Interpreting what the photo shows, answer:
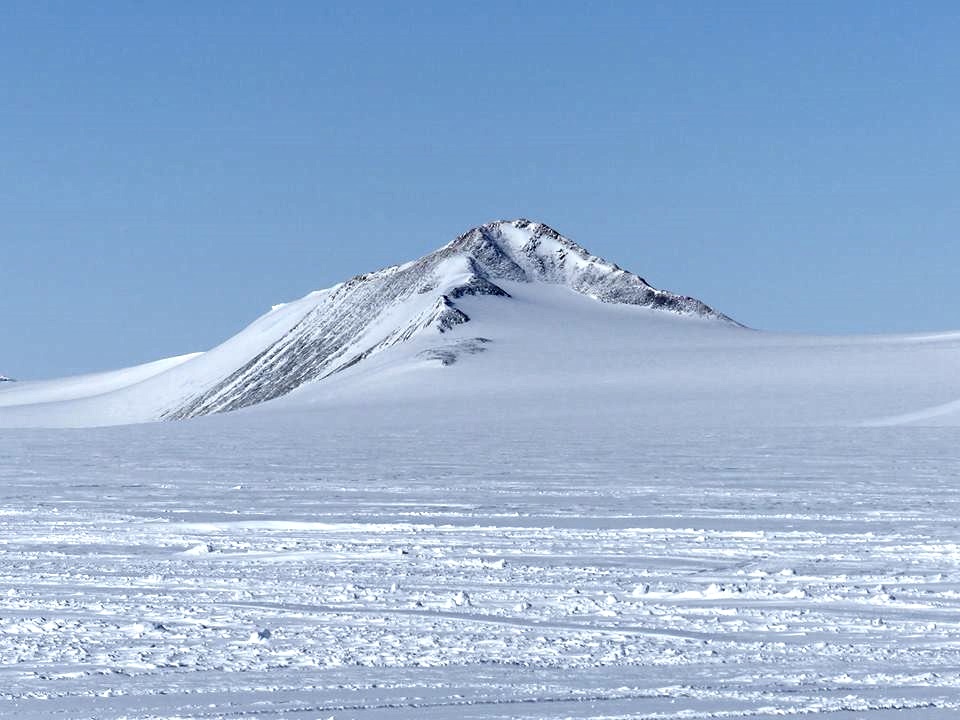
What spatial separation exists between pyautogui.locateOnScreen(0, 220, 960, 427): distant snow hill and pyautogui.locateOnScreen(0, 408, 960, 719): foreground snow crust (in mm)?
19970

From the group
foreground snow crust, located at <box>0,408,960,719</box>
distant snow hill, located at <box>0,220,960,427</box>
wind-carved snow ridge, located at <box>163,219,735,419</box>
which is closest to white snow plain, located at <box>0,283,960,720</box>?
foreground snow crust, located at <box>0,408,960,719</box>

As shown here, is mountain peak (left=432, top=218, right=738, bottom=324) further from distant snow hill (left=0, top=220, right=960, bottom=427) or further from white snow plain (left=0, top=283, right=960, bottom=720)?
white snow plain (left=0, top=283, right=960, bottom=720)

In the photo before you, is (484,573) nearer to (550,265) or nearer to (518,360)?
(518,360)

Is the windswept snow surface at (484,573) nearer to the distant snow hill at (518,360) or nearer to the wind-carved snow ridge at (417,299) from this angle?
the distant snow hill at (518,360)

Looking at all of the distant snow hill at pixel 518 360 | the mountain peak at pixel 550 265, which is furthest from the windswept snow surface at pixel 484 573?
the mountain peak at pixel 550 265

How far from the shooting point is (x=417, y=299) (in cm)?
8819

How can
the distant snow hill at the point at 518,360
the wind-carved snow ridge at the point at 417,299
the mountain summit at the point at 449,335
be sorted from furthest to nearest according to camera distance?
the wind-carved snow ridge at the point at 417,299 → the mountain summit at the point at 449,335 → the distant snow hill at the point at 518,360

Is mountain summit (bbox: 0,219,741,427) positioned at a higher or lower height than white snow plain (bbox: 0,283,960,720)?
higher

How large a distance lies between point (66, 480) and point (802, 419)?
20.7m

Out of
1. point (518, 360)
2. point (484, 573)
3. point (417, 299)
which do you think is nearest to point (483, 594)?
point (484, 573)

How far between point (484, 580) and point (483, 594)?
516 mm

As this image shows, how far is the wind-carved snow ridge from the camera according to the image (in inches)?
3157

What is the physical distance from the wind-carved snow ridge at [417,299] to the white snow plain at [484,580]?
50.6 metres

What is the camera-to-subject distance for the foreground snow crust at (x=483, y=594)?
6.62 metres
